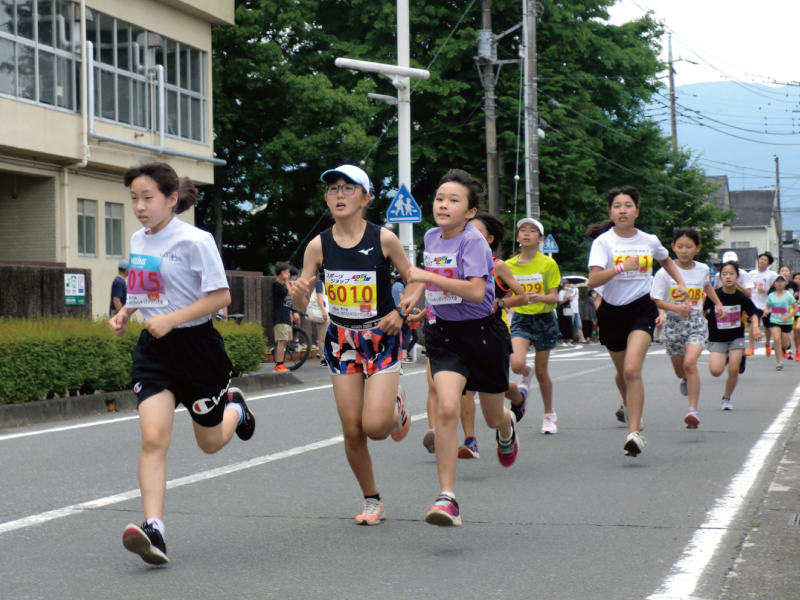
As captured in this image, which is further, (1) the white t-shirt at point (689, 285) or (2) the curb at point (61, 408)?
(2) the curb at point (61, 408)

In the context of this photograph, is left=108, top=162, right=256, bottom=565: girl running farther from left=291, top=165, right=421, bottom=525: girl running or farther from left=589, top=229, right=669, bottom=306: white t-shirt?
left=589, top=229, right=669, bottom=306: white t-shirt

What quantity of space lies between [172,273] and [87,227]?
20076 millimetres

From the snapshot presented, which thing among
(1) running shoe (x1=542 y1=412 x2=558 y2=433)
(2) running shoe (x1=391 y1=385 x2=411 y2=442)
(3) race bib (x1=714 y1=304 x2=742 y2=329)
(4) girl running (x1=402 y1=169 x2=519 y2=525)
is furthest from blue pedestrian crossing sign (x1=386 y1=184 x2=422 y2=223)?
(2) running shoe (x1=391 y1=385 x2=411 y2=442)

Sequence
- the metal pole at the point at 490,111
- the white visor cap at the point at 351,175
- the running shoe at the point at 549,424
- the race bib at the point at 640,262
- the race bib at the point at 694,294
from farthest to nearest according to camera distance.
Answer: the metal pole at the point at 490,111
the race bib at the point at 694,294
the running shoe at the point at 549,424
the race bib at the point at 640,262
the white visor cap at the point at 351,175

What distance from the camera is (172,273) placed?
5098 millimetres

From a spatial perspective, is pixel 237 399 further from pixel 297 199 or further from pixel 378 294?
pixel 297 199

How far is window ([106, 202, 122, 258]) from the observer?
24875mm

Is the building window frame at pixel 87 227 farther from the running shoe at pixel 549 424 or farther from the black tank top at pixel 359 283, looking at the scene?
the black tank top at pixel 359 283

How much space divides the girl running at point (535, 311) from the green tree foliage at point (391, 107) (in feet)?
74.4

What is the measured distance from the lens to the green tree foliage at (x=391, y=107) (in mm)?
32344

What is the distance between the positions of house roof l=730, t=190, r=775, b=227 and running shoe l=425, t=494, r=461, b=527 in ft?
373

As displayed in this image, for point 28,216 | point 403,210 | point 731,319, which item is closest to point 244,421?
point 731,319

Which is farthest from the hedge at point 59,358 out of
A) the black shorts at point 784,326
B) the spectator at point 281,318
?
the black shorts at point 784,326

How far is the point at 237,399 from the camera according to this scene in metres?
5.93
